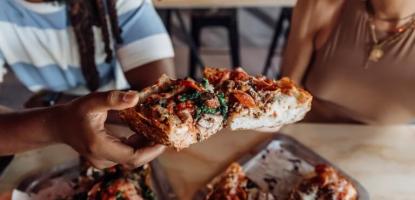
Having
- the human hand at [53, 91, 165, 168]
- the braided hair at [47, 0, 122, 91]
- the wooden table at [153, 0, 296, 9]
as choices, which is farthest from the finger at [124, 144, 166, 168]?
the wooden table at [153, 0, 296, 9]

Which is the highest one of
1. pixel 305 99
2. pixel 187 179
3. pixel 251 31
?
pixel 305 99

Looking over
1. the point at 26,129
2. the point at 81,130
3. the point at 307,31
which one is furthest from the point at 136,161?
the point at 307,31

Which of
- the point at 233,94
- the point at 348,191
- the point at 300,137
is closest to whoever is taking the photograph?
the point at 233,94

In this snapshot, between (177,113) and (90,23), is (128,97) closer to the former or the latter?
(177,113)

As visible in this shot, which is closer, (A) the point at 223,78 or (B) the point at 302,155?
(A) the point at 223,78

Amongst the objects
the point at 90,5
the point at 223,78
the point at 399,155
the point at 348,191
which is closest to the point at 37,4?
the point at 90,5

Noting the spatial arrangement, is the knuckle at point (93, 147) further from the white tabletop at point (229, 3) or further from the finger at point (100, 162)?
the white tabletop at point (229, 3)

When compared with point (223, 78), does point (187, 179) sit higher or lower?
lower

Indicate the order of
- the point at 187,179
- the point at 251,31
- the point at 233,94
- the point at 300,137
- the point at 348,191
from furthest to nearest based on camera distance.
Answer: the point at 251,31 → the point at 300,137 → the point at 187,179 → the point at 348,191 → the point at 233,94

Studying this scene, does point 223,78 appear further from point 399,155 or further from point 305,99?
point 399,155
